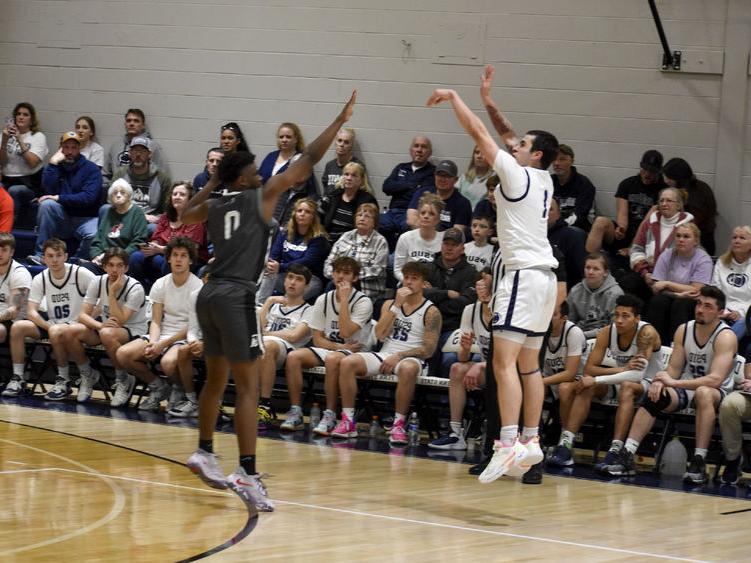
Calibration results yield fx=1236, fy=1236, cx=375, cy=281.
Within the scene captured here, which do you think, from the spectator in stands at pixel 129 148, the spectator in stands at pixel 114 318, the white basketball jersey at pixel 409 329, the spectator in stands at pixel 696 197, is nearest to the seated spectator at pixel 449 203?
the white basketball jersey at pixel 409 329

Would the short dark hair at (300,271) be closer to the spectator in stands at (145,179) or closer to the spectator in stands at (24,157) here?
the spectator in stands at (145,179)

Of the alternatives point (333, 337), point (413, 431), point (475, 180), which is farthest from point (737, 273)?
point (333, 337)

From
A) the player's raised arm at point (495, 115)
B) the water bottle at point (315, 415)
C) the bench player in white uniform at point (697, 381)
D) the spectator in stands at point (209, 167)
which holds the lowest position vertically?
the water bottle at point (315, 415)

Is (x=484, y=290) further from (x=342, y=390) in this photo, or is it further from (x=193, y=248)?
(x=193, y=248)

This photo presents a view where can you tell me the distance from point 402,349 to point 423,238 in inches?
63.7

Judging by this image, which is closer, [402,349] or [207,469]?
[207,469]

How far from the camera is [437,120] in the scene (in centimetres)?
1350

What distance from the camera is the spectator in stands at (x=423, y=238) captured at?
11.6m

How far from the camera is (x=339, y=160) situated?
13508 millimetres

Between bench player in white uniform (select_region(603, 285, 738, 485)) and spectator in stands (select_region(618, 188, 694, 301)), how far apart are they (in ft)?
5.18

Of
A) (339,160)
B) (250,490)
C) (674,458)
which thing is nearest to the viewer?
(250,490)

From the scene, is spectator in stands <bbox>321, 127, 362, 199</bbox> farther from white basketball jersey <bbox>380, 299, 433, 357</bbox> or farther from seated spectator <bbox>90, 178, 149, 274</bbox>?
white basketball jersey <bbox>380, 299, 433, 357</bbox>

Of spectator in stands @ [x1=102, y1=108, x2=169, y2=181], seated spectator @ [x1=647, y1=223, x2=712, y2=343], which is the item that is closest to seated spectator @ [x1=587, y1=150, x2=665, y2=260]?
seated spectator @ [x1=647, y1=223, x2=712, y2=343]

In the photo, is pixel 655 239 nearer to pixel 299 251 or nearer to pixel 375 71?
pixel 299 251
